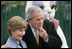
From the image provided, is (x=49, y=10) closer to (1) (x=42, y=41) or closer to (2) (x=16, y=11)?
(1) (x=42, y=41)

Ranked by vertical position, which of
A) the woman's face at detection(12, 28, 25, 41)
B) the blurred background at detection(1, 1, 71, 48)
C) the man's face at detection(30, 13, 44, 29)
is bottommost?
the blurred background at detection(1, 1, 71, 48)

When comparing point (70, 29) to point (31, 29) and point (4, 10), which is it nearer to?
point (4, 10)

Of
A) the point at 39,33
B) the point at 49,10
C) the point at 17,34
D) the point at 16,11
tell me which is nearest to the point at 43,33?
the point at 39,33

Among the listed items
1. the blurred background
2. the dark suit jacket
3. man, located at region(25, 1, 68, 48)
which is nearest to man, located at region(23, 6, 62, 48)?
the dark suit jacket

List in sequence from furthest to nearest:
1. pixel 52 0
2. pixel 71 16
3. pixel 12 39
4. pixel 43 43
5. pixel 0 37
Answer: pixel 71 16, pixel 0 37, pixel 52 0, pixel 43 43, pixel 12 39

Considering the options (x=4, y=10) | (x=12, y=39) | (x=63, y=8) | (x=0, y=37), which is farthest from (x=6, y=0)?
(x=12, y=39)

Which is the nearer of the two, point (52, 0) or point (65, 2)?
point (52, 0)

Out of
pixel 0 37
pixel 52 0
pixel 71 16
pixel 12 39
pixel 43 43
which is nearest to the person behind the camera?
pixel 12 39

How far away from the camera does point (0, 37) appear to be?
588 cm

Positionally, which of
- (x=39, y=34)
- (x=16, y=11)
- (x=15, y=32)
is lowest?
(x=16, y=11)

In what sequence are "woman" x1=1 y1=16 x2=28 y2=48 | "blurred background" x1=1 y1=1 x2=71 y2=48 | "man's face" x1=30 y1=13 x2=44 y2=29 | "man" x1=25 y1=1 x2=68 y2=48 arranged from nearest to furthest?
"woman" x1=1 y1=16 x2=28 y2=48
"man's face" x1=30 y1=13 x2=44 y2=29
"man" x1=25 y1=1 x2=68 y2=48
"blurred background" x1=1 y1=1 x2=71 y2=48

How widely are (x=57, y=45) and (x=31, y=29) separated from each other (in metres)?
0.40

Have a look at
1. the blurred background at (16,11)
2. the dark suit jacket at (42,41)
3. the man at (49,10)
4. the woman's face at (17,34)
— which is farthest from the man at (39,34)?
the blurred background at (16,11)

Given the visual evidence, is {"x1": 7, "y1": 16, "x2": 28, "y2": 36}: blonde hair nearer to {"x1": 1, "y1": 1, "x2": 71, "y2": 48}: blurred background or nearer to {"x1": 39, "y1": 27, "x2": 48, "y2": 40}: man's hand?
{"x1": 39, "y1": 27, "x2": 48, "y2": 40}: man's hand
